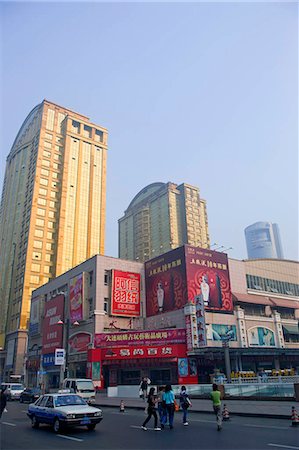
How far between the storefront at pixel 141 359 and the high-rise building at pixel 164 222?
71.4 meters

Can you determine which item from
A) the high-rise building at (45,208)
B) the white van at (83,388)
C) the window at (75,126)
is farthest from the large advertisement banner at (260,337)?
the window at (75,126)

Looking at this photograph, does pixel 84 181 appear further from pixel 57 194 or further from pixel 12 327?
pixel 12 327

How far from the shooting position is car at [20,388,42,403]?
35.8 metres

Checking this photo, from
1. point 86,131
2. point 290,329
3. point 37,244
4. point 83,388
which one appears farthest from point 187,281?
point 86,131

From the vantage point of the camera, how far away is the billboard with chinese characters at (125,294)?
52.1 m

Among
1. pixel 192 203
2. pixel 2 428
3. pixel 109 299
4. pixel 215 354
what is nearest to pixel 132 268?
pixel 109 299

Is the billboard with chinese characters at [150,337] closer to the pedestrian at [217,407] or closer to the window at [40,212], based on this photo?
the pedestrian at [217,407]

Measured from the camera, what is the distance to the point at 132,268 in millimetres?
56375

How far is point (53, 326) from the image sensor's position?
57438 mm

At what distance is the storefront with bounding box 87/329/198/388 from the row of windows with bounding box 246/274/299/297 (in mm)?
18697

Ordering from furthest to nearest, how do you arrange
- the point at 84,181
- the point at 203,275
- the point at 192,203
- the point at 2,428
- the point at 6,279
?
the point at 192,203, the point at 84,181, the point at 6,279, the point at 203,275, the point at 2,428

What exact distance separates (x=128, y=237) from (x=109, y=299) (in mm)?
81305

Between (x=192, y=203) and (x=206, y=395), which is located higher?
(x=192, y=203)

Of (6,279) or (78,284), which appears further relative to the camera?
(6,279)
